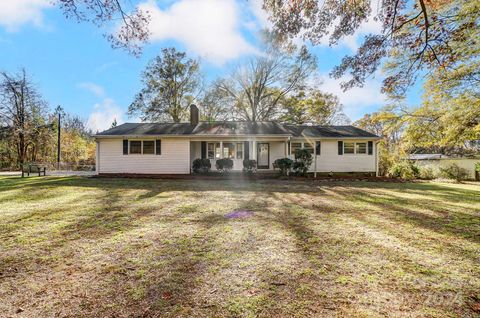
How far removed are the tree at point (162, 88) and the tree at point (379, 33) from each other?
23.5 meters

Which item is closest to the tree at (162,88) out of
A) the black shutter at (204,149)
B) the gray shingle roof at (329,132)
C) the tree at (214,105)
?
the tree at (214,105)

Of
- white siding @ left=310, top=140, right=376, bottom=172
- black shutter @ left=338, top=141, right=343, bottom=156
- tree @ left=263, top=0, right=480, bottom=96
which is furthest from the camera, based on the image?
black shutter @ left=338, top=141, right=343, bottom=156

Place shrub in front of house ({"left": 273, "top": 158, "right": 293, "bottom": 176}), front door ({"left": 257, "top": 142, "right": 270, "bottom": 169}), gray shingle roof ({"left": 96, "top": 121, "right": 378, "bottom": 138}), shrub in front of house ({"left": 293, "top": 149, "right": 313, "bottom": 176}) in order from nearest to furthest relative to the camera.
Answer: shrub in front of house ({"left": 273, "top": 158, "right": 293, "bottom": 176}), shrub in front of house ({"left": 293, "top": 149, "right": 313, "bottom": 176}), gray shingle roof ({"left": 96, "top": 121, "right": 378, "bottom": 138}), front door ({"left": 257, "top": 142, "right": 270, "bottom": 169})

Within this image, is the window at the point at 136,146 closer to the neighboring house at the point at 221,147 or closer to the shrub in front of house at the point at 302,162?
the neighboring house at the point at 221,147

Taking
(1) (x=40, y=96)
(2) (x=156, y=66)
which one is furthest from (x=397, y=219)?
(1) (x=40, y=96)

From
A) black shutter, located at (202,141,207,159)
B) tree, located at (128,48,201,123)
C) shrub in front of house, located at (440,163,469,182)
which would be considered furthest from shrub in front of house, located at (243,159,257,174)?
tree, located at (128,48,201,123)

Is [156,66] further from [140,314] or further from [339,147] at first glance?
[140,314]

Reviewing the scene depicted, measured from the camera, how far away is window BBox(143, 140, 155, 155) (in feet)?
53.2

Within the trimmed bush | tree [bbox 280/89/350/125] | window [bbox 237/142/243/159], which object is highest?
tree [bbox 280/89/350/125]

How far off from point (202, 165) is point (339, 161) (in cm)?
974

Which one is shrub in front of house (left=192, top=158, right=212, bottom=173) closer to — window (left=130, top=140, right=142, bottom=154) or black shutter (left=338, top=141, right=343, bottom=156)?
window (left=130, top=140, right=142, bottom=154)

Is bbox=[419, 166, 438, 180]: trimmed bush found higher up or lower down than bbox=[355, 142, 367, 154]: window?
lower down

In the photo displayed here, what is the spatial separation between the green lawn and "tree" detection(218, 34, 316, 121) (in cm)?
2259

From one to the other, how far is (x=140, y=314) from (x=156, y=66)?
96.7ft
